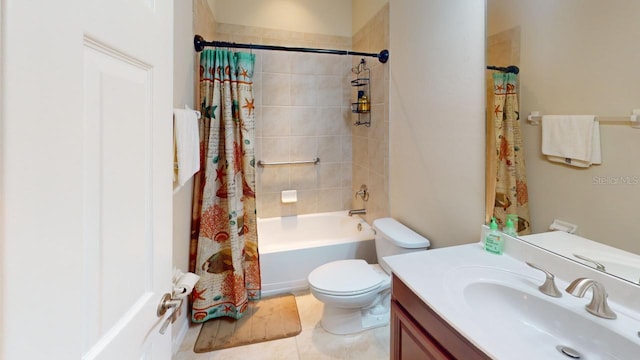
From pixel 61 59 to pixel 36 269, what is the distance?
30cm

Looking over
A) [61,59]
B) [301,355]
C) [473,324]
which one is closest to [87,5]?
[61,59]

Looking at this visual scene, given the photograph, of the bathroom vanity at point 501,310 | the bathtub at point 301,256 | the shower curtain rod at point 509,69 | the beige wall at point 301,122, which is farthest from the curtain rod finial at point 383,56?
the bathroom vanity at point 501,310

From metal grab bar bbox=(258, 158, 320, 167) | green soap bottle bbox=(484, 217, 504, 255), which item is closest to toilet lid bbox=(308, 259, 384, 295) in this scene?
green soap bottle bbox=(484, 217, 504, 255)

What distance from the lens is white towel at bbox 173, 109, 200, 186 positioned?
1.51 meters

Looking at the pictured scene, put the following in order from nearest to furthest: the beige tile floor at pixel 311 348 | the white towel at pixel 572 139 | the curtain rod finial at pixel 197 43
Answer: the white towel at pixel 572 139, the beige tile floor at pixel 311 348, the curtain rod finial at pixel 197 43

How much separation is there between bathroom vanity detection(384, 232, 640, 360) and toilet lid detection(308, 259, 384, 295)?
2.10 feet

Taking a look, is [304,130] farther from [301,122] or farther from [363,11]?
[363,11]

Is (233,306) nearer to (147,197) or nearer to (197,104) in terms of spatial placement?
(197,104)

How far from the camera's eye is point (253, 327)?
2.12m

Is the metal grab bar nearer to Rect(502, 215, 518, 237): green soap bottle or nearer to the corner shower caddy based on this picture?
the corner shower caddy

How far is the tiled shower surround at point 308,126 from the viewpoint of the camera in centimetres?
302

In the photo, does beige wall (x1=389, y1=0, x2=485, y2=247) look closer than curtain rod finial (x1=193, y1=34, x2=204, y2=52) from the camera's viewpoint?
Yes

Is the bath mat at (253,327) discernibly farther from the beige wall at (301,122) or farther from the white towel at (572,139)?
the white towel at (572,139)

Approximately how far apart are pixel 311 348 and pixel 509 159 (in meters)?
1.58
